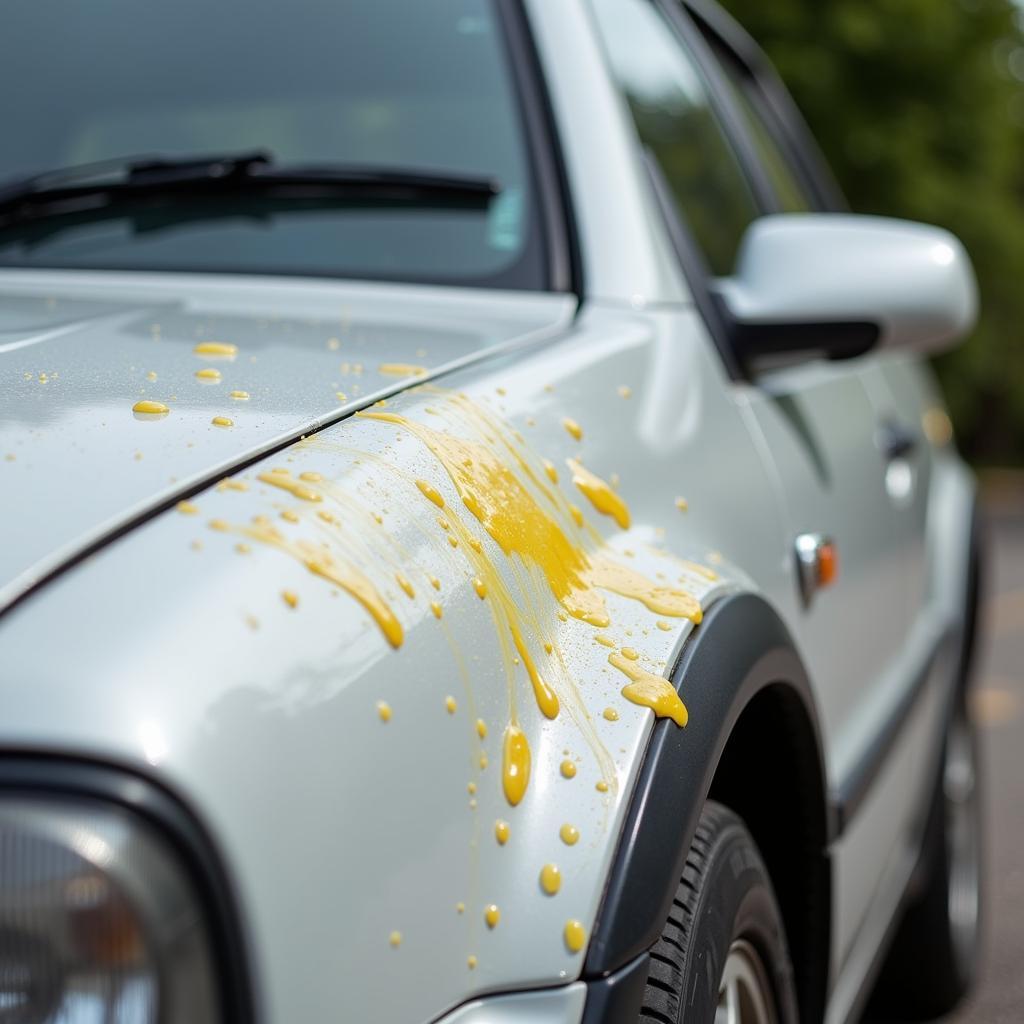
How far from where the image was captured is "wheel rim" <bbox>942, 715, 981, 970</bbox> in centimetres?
311

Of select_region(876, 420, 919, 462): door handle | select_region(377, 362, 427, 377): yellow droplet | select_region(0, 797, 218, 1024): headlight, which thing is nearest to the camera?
select_region(0, 797, 218, 1024): headlight

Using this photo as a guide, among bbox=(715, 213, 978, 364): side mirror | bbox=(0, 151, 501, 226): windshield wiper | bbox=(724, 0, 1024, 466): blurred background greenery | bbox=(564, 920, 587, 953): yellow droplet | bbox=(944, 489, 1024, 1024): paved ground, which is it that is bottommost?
bbox=(944, 489, 1024, 1024): paved ground

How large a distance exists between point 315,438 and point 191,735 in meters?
0.36

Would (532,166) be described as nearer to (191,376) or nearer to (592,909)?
(191,376)

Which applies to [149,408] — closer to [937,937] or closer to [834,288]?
[834,288]

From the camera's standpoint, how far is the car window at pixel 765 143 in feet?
9.70

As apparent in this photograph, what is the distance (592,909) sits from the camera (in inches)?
42.6

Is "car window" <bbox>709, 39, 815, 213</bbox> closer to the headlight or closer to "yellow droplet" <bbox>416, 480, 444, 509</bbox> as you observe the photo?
"yellow droplet" <bbox>416, 480, 444, 509</bbox>

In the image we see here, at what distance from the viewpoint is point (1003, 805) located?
4.59 meters

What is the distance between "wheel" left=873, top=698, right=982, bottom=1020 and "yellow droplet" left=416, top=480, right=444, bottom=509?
2069mm

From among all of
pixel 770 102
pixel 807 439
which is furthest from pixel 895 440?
pixel 770 102

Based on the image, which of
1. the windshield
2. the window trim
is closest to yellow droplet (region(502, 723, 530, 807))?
the windshield

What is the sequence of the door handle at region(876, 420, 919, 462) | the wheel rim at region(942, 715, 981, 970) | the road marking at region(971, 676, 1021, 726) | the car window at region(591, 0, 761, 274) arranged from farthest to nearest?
the road marking at region(971, 676, 1021, 726)
the wheel rim at region(942, 715, 981, 970)
the door handle at region(876, 420, 919, 462)
the car window at region(591, 0, 761, 274)

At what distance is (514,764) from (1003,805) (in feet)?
12.7
